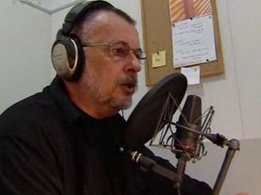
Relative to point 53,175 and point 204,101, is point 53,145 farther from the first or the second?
point 204,101

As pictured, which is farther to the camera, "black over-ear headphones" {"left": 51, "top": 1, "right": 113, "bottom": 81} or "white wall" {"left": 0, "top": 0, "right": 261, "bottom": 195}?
"white wall" {"left": 0, "top": 0, "right": 261, "bottom": 195}

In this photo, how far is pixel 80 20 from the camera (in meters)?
1.17

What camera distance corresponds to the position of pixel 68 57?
1.08 meters

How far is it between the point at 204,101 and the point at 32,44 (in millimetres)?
993

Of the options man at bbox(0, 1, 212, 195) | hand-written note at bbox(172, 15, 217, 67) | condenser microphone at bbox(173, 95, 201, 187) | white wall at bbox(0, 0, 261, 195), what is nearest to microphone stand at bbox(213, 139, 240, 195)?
condenser microphone at bbox(173, 95, 201, 187)

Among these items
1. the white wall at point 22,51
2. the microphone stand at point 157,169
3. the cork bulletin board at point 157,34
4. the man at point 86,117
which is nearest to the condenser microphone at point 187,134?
the microphone stand at point 157,169

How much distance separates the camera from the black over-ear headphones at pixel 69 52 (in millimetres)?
1086

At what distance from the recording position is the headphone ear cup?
3.56 feet

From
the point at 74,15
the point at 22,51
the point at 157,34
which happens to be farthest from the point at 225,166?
the point at 22,51

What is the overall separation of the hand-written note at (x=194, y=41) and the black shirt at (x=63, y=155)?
0.41m

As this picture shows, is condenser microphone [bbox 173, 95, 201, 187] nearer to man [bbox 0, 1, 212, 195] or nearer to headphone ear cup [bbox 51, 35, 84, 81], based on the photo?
man [bbox 0, 1, 212, 195]

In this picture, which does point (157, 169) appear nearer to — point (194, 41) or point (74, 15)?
point (74, 15)

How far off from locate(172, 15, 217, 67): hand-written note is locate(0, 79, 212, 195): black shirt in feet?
1.35

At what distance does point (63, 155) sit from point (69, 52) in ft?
1.09
